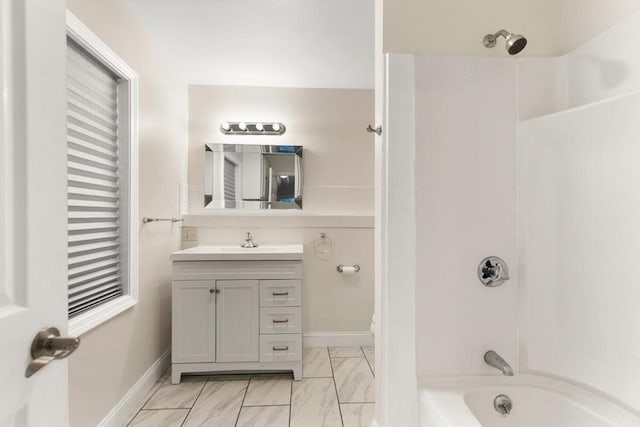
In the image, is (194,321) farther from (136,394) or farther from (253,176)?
(253,176)

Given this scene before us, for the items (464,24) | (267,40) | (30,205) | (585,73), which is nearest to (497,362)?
(585,73)

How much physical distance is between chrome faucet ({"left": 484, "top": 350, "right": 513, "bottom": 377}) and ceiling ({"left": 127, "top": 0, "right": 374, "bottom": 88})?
1.85 metres

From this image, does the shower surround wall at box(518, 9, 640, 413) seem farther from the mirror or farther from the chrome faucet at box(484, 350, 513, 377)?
the mirror

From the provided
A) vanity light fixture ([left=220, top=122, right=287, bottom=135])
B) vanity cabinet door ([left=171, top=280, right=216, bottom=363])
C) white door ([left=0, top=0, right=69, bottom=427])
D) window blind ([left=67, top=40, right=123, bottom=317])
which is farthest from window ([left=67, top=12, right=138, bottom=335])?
vanity light fixture ([left=220, top=122, right=287, bottom=135])

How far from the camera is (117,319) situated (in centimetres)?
171

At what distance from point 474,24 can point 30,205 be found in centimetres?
152

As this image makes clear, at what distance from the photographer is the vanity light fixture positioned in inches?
111

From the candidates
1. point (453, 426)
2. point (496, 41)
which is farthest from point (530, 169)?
point (453, 426)

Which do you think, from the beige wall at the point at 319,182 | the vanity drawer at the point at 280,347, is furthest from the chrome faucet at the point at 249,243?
the vanity drawer at the point at 280,347

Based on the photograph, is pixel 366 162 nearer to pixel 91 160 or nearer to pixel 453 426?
pixel 91 160

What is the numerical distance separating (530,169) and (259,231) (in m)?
2.06

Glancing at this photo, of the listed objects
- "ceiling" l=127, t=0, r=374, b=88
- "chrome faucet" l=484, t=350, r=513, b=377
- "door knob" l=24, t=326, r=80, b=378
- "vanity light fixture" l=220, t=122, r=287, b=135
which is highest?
"ceiling" l=127, t=0, r=374, b=88

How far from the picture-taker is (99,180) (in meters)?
1.65

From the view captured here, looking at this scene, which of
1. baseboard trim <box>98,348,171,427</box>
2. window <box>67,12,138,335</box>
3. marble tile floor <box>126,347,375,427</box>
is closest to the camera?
window <box>67,12,138,335</box>
